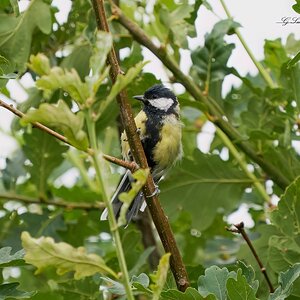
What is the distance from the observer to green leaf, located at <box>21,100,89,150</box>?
128 centimetres

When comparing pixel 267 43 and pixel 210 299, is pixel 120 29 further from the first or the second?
pixel 210 299

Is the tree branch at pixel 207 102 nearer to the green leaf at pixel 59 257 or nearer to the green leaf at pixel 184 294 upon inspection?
the green leaf at pixel 184 294

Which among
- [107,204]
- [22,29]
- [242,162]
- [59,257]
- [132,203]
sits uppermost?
[22,29]

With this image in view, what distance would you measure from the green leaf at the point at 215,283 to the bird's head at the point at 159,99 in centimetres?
129

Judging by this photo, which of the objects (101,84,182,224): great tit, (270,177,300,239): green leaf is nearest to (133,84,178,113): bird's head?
(101,84,182,224): great tit

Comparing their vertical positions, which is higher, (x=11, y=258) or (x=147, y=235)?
(x=11, y=258)

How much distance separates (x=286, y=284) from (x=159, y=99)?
166 centimetres

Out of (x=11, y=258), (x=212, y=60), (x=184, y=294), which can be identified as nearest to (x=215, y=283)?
(x=184, y=294)

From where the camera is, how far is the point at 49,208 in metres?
3.16

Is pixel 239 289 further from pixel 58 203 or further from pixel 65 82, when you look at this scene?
pixel 58 203

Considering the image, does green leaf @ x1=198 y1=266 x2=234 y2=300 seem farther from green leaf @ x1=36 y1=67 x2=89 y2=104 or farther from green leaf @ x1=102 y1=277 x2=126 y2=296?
green leaf @ x1=36 y1=67 x2=89 y2=104

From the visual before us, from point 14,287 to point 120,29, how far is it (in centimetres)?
139

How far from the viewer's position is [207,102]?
278 cm

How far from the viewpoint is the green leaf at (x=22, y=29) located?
2.50 m
